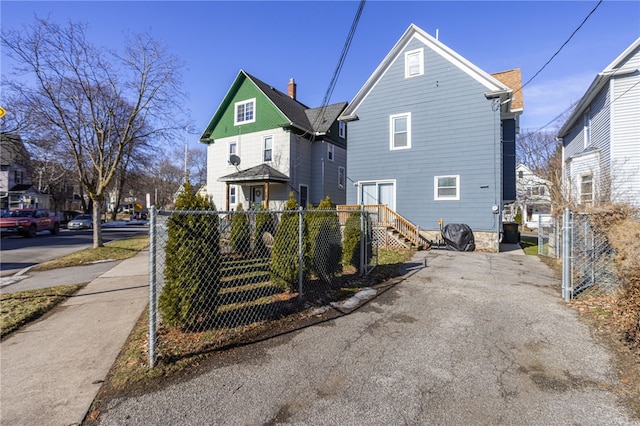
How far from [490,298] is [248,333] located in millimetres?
4551

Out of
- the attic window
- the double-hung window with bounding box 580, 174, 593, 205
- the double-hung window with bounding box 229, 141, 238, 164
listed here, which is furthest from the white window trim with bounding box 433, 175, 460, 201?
the double-hung window with bounding box 229, 141, 238, 164

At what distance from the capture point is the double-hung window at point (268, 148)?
18653mm

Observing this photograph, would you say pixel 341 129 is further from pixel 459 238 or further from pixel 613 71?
pixel 613 71

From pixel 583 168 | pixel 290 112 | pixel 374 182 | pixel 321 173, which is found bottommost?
pixel 374 182

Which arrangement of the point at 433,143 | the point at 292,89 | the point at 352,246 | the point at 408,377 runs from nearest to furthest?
the point at 408,377, the point at 352,246, the point at 433,143, the point at 292,89

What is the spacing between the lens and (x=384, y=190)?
48.6 ft

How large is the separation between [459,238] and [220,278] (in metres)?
10.6

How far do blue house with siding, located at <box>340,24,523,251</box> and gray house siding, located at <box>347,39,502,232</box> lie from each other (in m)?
0.04

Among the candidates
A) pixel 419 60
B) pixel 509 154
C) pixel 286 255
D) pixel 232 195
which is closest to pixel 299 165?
pixel 232 195

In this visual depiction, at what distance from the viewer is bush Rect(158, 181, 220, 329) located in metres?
3.86

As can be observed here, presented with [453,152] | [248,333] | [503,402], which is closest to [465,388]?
[503,402]

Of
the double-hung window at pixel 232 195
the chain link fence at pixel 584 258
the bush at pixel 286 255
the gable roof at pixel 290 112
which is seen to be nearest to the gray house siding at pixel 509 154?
the gable roof at pixel 290 112

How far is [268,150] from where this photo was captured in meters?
18.8

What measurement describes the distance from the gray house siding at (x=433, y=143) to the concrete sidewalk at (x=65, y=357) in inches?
450
